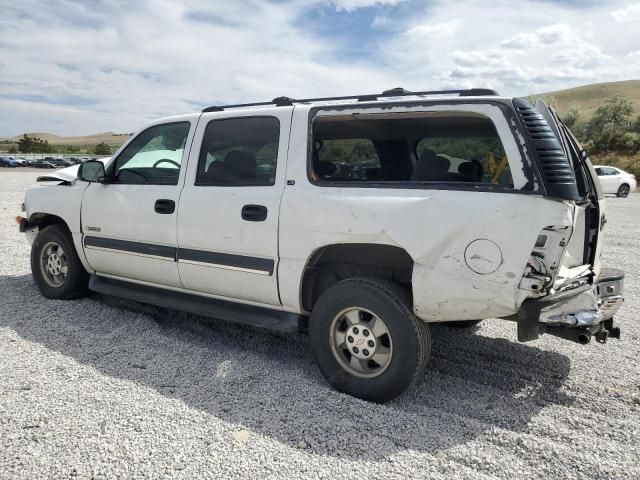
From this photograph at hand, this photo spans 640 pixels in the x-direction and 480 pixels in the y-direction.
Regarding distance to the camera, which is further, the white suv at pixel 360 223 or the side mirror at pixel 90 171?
the side mirror at pixel 90 171

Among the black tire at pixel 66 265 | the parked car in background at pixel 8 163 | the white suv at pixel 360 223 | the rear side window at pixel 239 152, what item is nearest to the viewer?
the white suv at pixel 360 223

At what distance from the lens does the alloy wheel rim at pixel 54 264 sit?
545 centimetres

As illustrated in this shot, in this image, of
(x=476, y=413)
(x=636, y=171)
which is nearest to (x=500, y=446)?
(x=476, y=413)

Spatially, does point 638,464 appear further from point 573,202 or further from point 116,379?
point 116,379

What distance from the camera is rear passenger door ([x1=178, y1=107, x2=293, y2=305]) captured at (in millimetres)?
3840

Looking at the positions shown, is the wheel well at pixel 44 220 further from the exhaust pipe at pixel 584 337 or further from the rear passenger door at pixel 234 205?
the exhaust pipe at pixel 584 337

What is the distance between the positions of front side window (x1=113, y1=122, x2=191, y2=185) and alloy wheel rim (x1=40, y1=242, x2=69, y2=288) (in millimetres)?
1205

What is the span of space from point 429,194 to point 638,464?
1.80 meters

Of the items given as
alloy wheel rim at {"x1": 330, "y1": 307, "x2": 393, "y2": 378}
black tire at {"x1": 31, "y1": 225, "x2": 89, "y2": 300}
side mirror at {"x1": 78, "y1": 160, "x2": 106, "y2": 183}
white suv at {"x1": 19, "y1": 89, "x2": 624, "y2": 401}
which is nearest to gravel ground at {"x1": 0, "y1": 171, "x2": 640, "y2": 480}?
alloy wheel rim at {"x1": 330, "y1": 307, "x2": 393, "y2": 378}

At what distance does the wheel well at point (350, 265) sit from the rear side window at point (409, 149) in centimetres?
46

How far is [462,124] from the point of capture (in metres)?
3.98

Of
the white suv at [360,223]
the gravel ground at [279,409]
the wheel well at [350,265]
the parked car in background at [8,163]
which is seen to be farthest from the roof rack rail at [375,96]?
the parked car in background at [8,163]

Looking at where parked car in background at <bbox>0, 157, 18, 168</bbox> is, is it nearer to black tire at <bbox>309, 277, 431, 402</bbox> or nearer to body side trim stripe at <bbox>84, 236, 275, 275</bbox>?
body side trim stripe at <bbox>84, 236, 275, 275</bbox>

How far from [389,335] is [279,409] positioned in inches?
32.4
